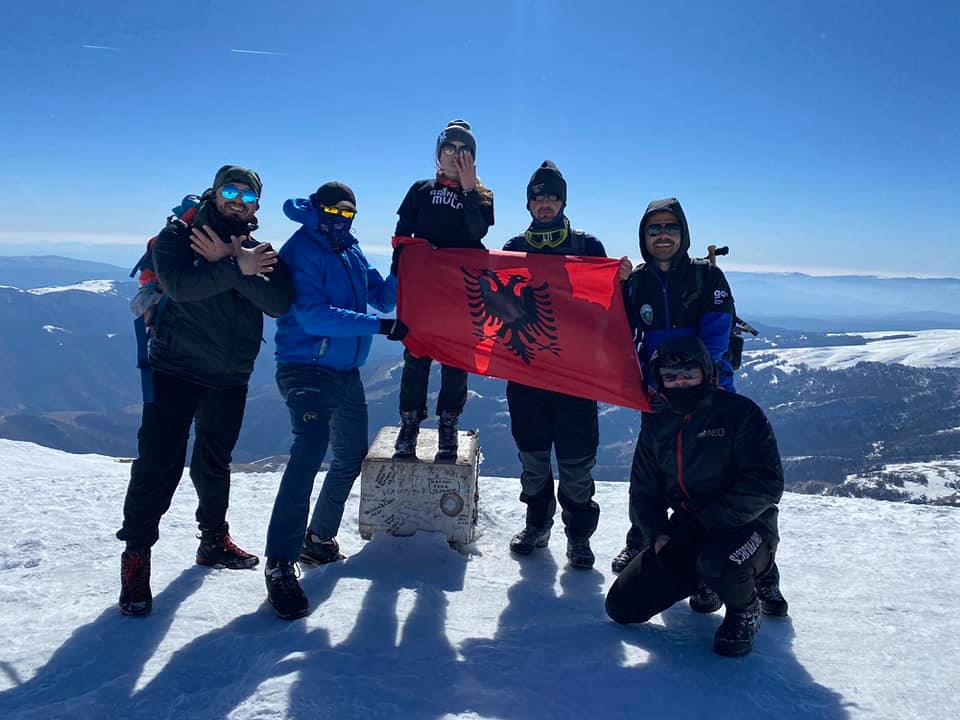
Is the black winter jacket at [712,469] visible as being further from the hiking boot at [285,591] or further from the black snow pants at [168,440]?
the black snow pants at [168,440]

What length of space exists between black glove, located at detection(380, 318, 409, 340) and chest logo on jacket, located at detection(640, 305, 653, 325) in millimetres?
3049

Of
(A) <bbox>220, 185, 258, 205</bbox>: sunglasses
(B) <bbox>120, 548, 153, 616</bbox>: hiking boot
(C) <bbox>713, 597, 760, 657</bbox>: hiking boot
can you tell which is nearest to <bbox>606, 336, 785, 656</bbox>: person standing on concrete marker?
(C) <bbox>713, 597, 760, 657</bbox>: hiking boot

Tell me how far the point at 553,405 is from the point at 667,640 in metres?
3.18

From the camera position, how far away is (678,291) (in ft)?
23.0

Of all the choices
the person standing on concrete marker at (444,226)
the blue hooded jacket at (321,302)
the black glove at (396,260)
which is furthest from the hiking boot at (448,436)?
the black glove at (396,260)

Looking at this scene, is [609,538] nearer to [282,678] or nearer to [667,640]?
[667,640]

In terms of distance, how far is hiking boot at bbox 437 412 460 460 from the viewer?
851 cm

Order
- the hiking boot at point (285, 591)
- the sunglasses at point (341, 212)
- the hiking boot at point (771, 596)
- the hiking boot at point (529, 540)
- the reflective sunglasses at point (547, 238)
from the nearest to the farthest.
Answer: the hiking boot at point (285, 591) < the sunglasses at point (341, 212) < the hiking boot at point (771, 596) < the reflective sunglasses at point (547, 238) < the hiking boot at point (529, 540)

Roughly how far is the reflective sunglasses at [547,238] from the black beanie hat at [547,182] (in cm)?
53

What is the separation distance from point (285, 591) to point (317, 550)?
163 centimetres

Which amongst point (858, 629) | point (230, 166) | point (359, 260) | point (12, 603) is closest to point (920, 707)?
point (858, 629)

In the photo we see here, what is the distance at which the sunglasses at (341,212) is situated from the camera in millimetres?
6465

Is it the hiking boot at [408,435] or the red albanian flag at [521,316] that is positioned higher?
the red albanian flag at [521,316]

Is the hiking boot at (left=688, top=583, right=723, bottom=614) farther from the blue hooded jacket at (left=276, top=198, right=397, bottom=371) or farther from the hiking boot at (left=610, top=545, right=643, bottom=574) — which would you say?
the blue hooded jacket at (left=276, top=198, right=397, bottom=371)
